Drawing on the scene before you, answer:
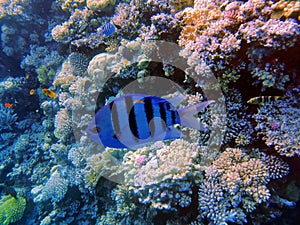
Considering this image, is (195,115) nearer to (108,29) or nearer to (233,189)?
(233,189)

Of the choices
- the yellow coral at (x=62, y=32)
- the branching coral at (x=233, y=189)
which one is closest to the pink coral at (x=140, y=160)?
the branching coral at (x=233, y=189)

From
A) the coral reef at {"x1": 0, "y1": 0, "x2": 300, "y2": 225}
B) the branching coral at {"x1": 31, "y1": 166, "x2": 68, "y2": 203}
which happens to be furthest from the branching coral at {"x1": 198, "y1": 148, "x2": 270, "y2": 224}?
the branching coral at {"x1": 31, "y1": 166, "x2": 68, "y2": 203}

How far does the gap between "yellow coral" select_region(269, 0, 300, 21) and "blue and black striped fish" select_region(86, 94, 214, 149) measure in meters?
1.85

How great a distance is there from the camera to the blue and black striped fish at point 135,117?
1406 millimetres

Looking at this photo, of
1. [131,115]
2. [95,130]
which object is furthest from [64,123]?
[131,115]

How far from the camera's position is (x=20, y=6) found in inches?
267

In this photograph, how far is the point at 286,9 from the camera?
8.07 ft

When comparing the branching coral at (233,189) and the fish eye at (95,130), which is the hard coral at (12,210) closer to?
the branching coral at (233,189)

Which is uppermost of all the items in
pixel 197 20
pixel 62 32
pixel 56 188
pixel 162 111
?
pixel 62 32

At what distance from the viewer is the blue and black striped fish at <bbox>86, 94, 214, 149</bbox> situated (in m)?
1.41

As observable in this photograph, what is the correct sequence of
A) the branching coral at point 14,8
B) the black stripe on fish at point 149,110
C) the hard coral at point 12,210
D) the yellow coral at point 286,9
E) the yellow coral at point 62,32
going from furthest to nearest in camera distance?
the branching coral at point 14,8, the hard coral at point 12,210, the yellow coral at point 62,32, the yellow coral at point 286,9, the black stripe on fish at point 149,110

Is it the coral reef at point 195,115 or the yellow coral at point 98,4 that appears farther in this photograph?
the yellow coral at point 98,4

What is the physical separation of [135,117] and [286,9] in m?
2.29

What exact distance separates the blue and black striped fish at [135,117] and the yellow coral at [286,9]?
6.08ft
